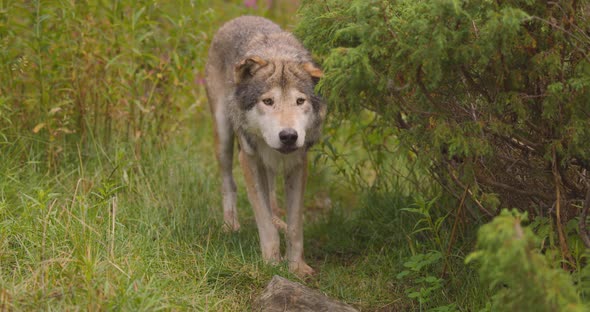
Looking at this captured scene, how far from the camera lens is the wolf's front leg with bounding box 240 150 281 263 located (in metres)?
5.27

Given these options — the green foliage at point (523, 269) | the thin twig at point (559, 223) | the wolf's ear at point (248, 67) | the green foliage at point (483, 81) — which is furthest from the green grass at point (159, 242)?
the green foliage at point (523, 269)

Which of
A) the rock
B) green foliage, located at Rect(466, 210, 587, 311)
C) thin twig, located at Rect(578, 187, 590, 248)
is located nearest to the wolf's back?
the rock

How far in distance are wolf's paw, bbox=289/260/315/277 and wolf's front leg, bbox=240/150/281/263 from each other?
0.39ft

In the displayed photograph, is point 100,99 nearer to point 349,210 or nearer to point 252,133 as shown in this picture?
point 252,133

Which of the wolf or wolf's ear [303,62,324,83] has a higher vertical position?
wolf's ear [303,62,324,83]

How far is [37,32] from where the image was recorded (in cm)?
544

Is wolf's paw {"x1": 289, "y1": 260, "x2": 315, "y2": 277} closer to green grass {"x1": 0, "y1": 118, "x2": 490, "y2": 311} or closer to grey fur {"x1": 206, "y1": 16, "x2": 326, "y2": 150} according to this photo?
green grass {"x1": 0, "y1": 118, "x2": 490, "y2": 311}

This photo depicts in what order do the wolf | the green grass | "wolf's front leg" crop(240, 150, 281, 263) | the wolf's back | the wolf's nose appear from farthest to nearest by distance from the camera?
the wolf's back < "wolf's front leg" crop(240, 150, 281, 263) < the wolf < the wolf's nose < the green grass

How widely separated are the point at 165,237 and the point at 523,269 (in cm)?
273

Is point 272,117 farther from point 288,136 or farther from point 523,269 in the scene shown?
point 523,269

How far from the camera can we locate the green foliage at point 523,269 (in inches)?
115

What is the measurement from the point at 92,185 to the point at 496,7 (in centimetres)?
327

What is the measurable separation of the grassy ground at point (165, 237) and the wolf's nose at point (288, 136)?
85 cm

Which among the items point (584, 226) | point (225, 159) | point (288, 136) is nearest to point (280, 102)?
point (288, 136)
